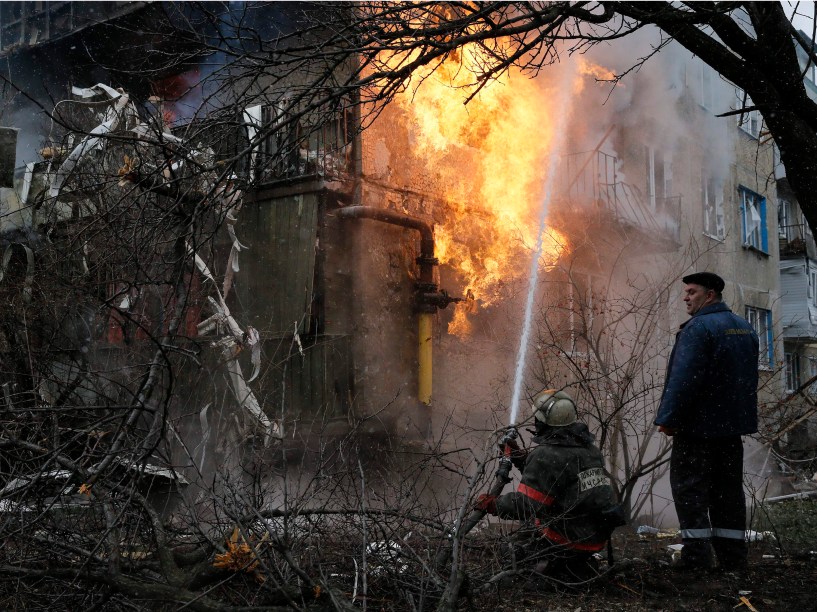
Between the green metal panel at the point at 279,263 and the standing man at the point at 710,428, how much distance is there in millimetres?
6101

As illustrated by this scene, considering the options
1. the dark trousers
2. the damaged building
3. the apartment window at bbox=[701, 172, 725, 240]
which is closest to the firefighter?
the dark trousers

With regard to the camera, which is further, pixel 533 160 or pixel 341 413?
pixel 533 160

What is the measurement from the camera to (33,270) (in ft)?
32.7

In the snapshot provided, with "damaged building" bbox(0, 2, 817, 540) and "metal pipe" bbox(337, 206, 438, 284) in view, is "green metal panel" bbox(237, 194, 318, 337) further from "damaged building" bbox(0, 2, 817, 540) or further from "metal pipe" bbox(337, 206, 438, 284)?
"metal pipe" bbox(337, 206, 438, 284)

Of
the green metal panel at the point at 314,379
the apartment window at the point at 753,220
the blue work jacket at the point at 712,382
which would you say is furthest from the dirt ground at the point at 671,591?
the apartment window at the point at 753,220

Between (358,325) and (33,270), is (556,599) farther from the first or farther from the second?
(33,270)

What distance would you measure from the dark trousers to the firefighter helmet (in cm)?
88

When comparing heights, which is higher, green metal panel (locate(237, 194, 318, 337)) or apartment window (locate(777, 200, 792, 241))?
apartment window (locate(777, 200, 792, 241))

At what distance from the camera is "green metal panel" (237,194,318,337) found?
10609 millimetres

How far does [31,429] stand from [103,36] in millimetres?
12191

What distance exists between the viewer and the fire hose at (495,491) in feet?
13.6

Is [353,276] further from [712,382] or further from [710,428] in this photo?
[710,428]

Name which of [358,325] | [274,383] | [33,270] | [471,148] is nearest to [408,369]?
[358,325]

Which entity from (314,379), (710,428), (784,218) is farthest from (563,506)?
(784,218)
